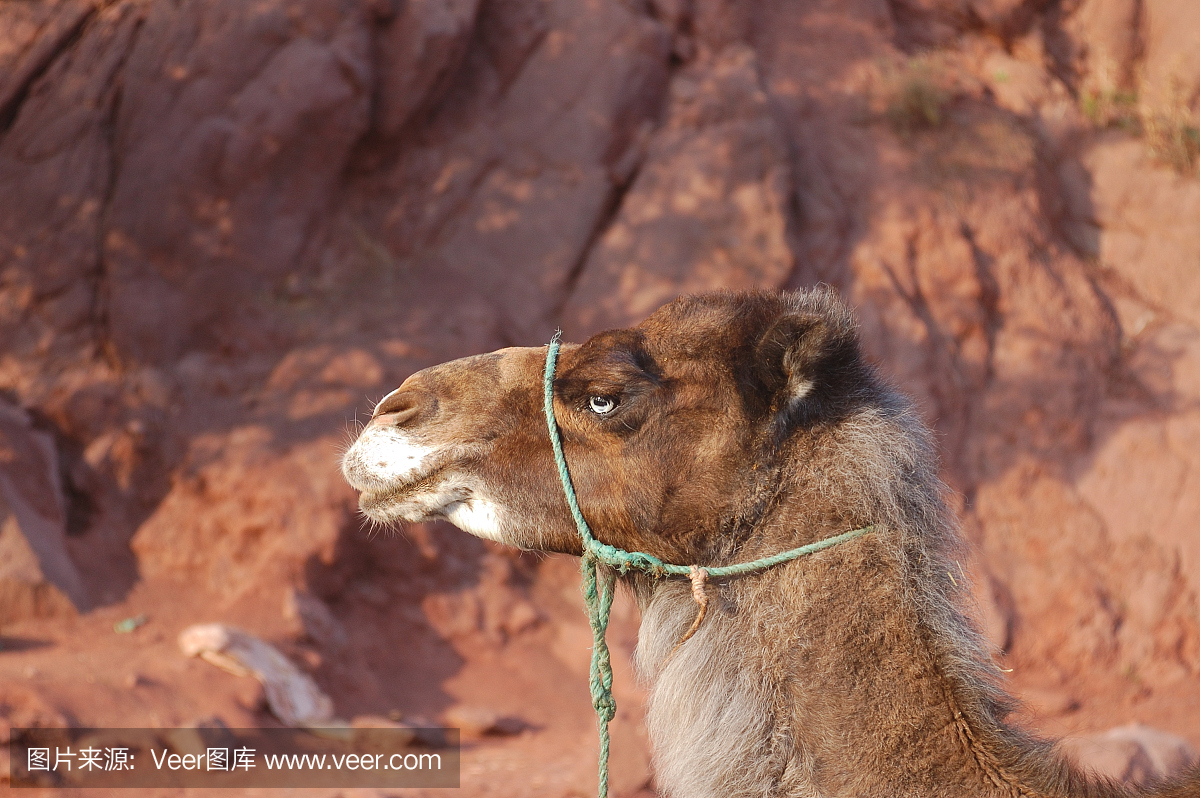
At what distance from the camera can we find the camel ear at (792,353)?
2.25 m

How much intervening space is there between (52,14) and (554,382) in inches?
284

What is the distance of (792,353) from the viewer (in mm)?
2281

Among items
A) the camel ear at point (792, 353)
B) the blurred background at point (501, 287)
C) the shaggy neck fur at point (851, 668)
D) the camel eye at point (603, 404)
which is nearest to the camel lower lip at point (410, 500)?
the camel eye at point (603, 404)

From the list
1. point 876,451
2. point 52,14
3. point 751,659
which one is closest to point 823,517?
point 876,451

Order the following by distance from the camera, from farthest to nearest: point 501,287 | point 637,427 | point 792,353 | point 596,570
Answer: point 501,287 < point 596,570 < point 637,427 < point 792,353

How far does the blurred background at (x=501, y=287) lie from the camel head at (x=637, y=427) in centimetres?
343

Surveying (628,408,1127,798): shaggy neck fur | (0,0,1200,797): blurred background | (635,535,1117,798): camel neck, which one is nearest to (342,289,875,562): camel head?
(628,408,1127,798): shaggy neck fur

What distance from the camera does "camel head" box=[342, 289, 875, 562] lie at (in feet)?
7.59

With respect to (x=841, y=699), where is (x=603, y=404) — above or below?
above

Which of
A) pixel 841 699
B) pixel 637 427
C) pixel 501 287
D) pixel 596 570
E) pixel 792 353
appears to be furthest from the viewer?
pixel 501 287

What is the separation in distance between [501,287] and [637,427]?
5.86 meters

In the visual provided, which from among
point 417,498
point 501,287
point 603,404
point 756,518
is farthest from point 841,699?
point 501,287

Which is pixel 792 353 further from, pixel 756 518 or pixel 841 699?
pixel 841 699

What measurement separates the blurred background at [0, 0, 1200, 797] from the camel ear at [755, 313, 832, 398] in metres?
3.71
